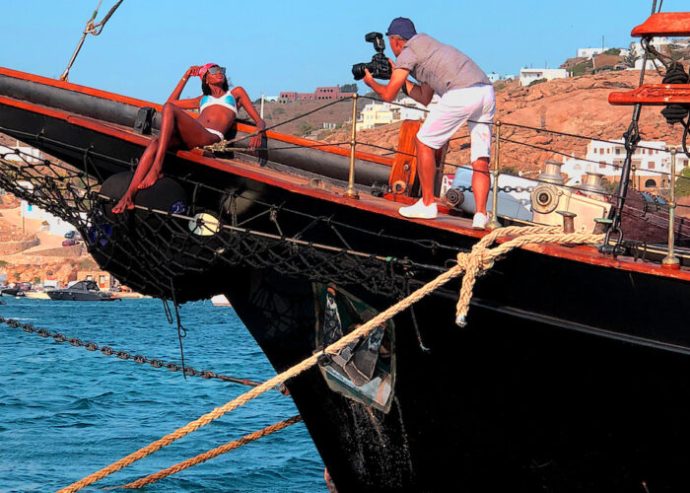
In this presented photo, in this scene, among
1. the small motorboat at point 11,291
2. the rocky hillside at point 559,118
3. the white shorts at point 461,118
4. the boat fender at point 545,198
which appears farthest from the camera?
the rocky hillside at point 559,118

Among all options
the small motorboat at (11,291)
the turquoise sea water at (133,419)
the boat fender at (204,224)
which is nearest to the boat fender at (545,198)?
the boat fender at (204,224)

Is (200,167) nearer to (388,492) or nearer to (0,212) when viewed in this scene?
(388,492)

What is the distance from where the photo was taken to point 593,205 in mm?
7781

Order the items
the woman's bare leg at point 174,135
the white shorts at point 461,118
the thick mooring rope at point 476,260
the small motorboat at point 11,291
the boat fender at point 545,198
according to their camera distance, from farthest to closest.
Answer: the small motorboat at point 11,291 → the boat fender at point 545,198 → the woman's bare leg at point 174,135 → the white shorts at point 461,118 → the thick mooring rope at point 476,260

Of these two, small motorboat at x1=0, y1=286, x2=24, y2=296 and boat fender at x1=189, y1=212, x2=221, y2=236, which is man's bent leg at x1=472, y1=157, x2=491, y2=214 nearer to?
boat fender at x1=189, y1=212, x2=221, y2=236

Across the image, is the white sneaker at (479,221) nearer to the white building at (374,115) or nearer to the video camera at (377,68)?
the video camera at (377,68)

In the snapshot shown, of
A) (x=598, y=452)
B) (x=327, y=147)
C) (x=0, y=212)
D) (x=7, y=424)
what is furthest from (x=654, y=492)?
(x=0, y=212)

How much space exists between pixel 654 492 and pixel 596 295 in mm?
1315

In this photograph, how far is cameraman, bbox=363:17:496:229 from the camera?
712 centimetres

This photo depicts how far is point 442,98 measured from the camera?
23.8 ft

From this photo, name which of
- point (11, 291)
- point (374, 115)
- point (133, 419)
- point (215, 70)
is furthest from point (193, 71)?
point (374, 115)

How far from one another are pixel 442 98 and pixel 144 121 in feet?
6.12

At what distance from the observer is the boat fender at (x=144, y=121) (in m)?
7.89

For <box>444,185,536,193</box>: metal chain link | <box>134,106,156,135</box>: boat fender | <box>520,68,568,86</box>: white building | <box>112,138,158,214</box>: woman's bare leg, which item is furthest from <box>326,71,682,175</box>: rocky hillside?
<box>112,138,158,214</box>: woman's bare leg
